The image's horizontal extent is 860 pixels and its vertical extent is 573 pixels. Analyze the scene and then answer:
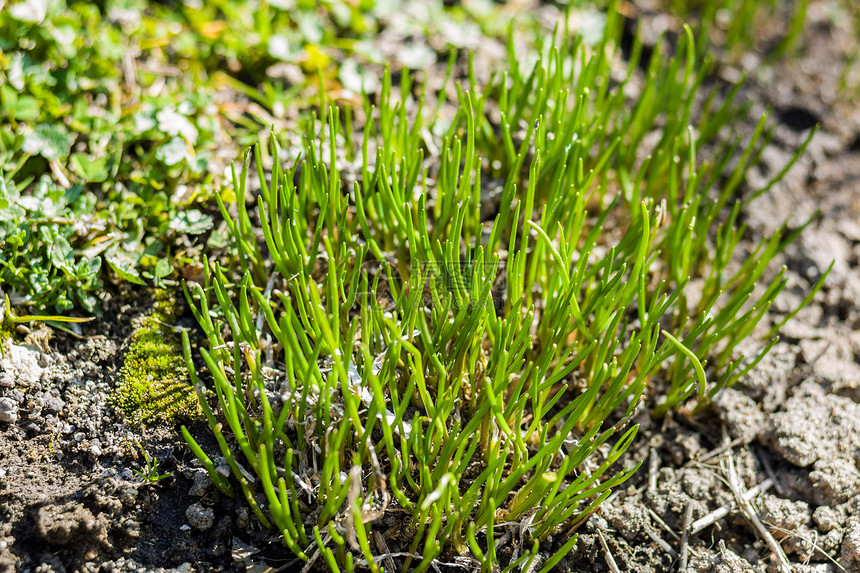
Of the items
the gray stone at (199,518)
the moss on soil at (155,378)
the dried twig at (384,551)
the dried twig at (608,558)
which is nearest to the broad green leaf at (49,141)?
the moss on soil at (155,378)

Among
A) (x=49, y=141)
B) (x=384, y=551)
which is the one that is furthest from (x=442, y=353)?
(x=49, y=141)

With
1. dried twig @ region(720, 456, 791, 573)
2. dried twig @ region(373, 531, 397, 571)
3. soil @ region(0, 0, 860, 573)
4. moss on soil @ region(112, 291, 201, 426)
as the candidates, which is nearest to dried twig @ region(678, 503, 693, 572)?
soil @ region(0, 0, 860, 573)

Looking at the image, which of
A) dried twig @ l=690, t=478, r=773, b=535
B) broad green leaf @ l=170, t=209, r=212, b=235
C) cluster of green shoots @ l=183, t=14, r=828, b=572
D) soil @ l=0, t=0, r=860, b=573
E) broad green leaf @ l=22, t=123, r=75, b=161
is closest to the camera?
cluster of green shoots @ l=183, t=14, r=828, b=572

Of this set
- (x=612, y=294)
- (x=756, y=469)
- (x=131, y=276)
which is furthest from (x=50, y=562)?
(x=756, y=469)

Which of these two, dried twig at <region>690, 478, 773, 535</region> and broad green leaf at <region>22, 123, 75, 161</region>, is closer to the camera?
dried twig at <region>690, 478, 773, 535</region>

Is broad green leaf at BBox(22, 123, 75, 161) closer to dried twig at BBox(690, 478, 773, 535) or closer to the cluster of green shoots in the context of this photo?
the cluster of green shoots

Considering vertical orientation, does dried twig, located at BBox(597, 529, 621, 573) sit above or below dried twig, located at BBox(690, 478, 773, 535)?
below

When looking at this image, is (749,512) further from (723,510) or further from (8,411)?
(8,411)

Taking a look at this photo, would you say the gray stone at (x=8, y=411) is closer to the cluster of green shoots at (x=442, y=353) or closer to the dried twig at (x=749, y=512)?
the cluster of green shoots at (x=442, y=353)

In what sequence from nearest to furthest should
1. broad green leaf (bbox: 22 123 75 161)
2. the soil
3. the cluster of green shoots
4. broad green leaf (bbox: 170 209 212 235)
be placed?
the cluster of green shoots → the soil → broad green leaf (bbox: 170 209 212 235) → broad green leaf (bbox: 22 123 75 161)
